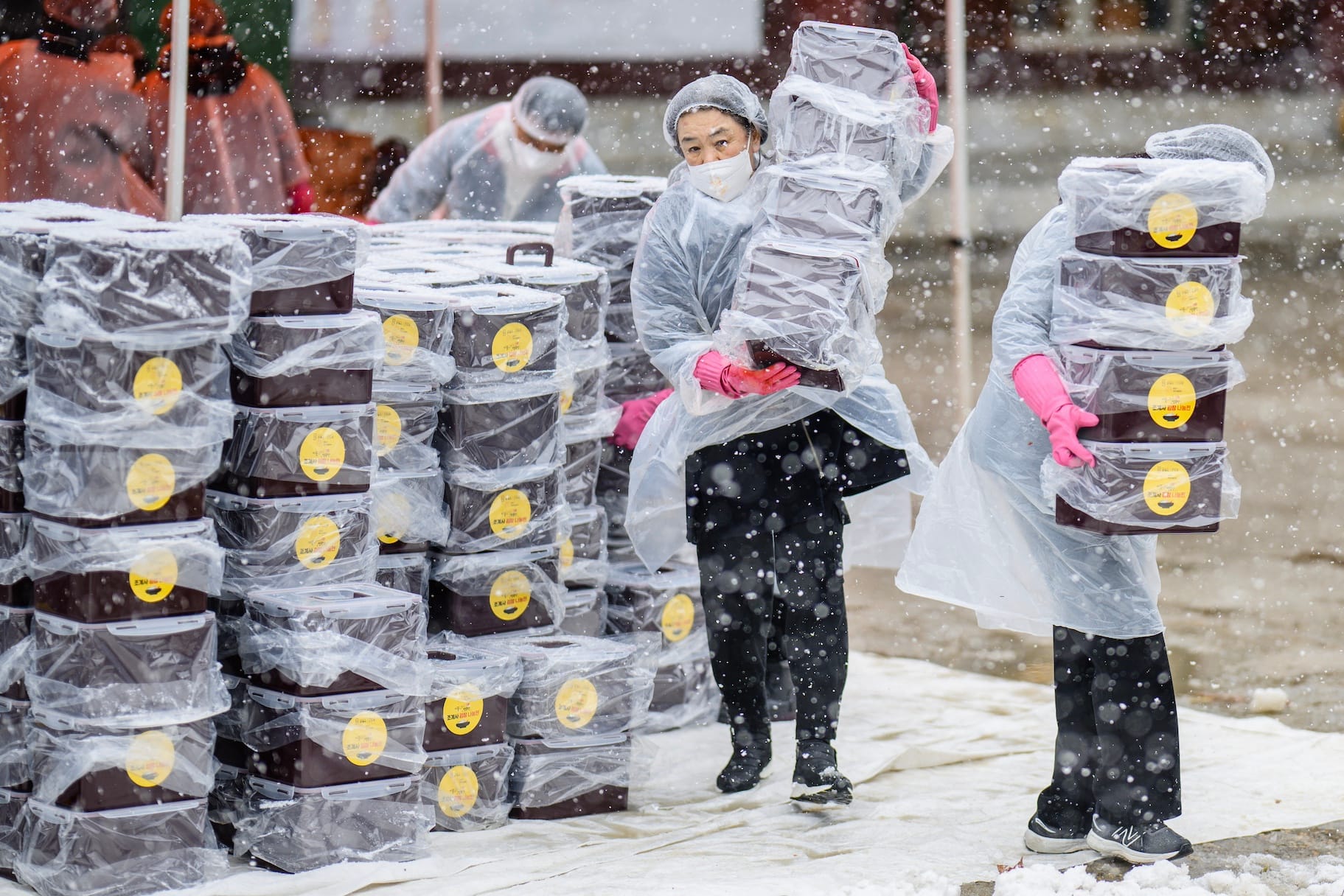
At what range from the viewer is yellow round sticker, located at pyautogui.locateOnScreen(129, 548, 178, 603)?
3229 mm

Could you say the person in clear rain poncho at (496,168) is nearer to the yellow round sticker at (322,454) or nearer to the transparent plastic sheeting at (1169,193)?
the yellow round sticker at (322,454)

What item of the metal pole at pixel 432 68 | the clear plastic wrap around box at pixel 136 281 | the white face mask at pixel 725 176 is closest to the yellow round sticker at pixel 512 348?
the white face mask at pixel 725 176

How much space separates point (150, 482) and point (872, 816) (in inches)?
69.2

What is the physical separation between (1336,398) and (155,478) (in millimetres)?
8497

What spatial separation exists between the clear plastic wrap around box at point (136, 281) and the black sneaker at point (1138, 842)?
2.01m

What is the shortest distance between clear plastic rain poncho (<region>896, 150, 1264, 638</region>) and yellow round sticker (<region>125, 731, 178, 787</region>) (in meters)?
1.51

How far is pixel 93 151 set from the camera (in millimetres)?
6023

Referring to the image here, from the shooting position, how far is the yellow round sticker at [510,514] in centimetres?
397

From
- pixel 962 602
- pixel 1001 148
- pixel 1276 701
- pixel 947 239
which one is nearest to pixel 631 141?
pixel 1001 148

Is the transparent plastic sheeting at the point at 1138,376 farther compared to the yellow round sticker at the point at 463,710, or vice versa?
the yellow round sticker at the point at 463,710

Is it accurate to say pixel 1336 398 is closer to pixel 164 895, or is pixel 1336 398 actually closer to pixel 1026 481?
pixel 1026 481

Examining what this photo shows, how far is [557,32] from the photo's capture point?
1359cm

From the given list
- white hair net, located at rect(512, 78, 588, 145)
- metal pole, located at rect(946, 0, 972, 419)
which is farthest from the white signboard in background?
metal pole, located at rect(946, 0, 972, 419)

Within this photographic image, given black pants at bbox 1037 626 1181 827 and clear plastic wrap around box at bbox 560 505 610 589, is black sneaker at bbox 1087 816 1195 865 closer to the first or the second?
black pants at bbox 1037 626 1181 827
